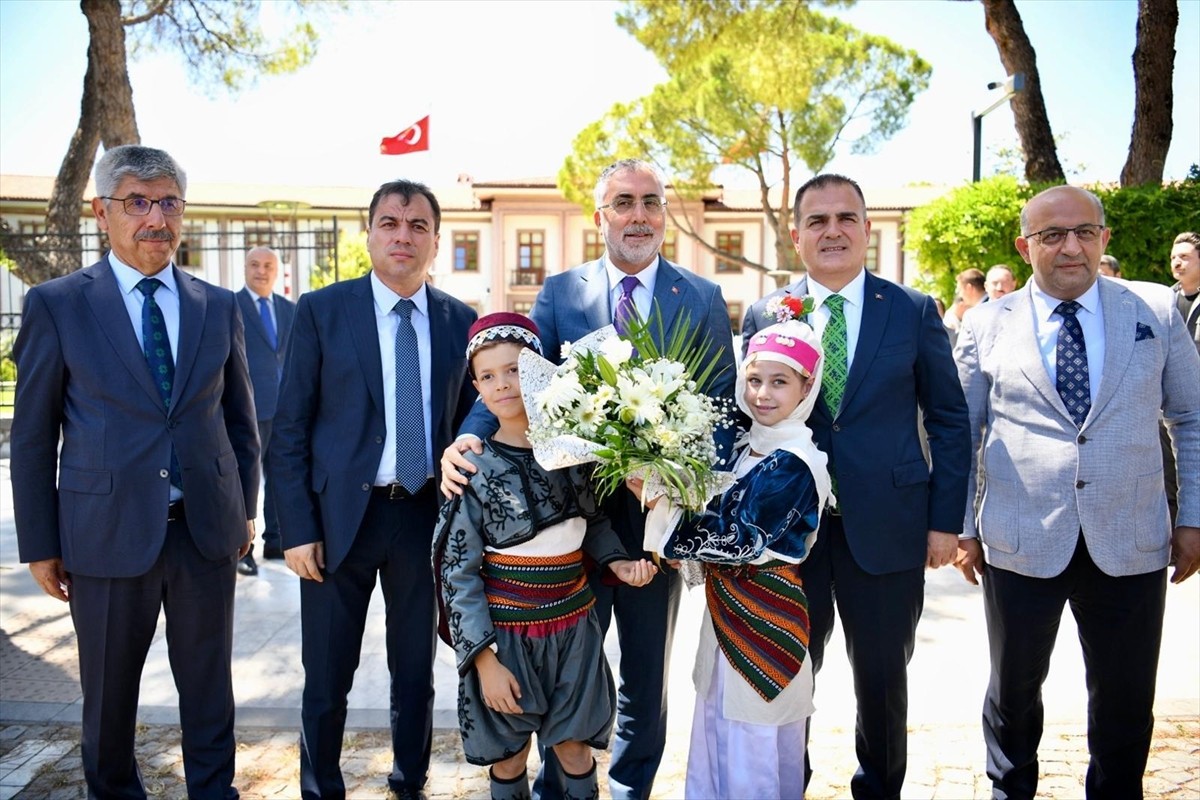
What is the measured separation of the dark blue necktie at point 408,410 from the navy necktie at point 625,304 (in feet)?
2.57

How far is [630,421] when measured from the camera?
8.43ft

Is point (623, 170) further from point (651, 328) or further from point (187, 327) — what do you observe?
point (187, 327)

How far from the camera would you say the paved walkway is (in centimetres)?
358

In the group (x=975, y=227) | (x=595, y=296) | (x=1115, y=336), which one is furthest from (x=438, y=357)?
(x=975, y=227)

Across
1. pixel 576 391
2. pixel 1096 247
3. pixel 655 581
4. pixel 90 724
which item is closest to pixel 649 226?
pixel 576 391

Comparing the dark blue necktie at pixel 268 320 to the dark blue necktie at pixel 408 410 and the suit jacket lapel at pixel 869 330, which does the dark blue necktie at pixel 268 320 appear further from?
the suit jacket lapel at pixel 869 330

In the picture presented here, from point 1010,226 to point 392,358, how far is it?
8.76 meters

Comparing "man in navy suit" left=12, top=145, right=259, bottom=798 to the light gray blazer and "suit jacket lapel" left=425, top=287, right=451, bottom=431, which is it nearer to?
"suit jacket lapel" left=425, top=287, right=451, bottom=431

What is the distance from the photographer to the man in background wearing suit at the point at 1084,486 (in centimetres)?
304

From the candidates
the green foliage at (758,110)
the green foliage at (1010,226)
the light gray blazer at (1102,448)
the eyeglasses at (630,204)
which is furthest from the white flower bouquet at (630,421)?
the green foliage at (758,110)

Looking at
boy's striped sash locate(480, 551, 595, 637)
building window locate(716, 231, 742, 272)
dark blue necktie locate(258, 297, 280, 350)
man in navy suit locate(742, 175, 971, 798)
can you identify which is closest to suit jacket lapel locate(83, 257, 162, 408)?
boy's striped sash locate(480, 551, 595, 637)

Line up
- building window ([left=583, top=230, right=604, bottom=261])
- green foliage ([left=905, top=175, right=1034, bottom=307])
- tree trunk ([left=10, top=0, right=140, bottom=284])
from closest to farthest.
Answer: green foliage ([left=905, top=175, right=1034, bottom=307]) < tree trunk ([left=10, top=0, right=140, bottom=284]) < building window ([left=583, top=230, right=604, bottom=261])

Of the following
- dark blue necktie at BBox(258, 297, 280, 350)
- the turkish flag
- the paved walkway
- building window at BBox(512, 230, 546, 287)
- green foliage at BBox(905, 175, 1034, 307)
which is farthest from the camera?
building window at BBox(512, 230, 546, 287)

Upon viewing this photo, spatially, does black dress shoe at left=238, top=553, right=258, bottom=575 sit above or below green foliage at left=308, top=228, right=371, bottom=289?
below
